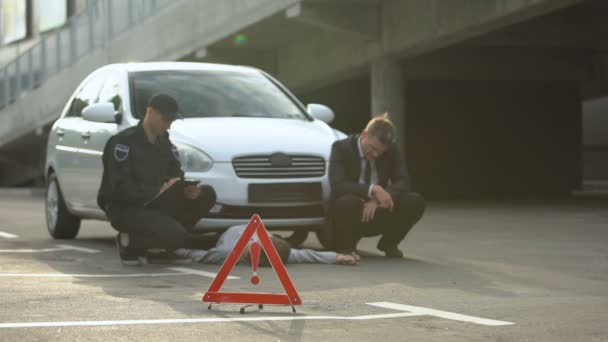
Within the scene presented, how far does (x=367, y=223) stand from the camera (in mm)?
10297

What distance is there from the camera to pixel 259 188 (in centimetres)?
1040

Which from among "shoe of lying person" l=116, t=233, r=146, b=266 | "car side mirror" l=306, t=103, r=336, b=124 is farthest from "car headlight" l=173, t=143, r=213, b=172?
"car side mirror" l=306, t=103, r=336, b=124

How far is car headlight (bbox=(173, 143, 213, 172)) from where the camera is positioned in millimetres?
10414

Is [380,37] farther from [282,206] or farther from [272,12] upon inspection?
[282,206]

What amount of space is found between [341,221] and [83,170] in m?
3.02

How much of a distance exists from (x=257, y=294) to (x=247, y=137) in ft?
13.0

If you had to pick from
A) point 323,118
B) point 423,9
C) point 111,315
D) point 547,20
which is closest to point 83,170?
point 323,118

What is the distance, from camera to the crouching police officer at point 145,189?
9.70 meters

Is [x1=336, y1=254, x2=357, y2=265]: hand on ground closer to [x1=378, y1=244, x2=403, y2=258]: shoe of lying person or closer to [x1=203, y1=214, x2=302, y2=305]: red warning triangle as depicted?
[x1=378, y1=244, x2=403, y2=258]: shoe of lying person

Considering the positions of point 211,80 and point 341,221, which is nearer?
point 341,221

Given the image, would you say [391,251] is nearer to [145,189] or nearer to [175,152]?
[175,152]

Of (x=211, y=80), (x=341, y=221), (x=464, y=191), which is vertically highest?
(x=211, y=80)

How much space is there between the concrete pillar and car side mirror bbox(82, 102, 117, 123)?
492 inches

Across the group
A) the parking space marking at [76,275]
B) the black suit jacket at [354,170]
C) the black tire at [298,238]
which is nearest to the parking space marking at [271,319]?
the parking space marking at [76,275]
